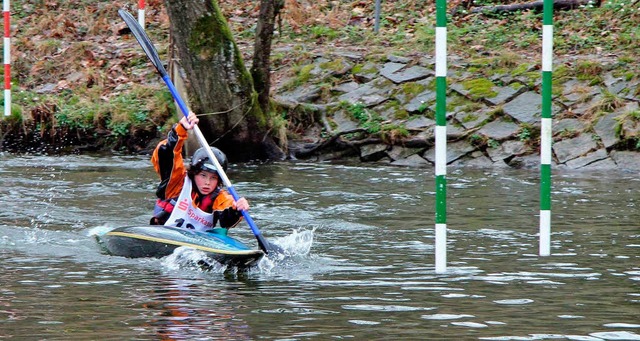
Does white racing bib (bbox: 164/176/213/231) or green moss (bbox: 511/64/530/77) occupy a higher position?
green moss (bbox: 511/64/530/77)

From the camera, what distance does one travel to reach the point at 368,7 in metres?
16.8

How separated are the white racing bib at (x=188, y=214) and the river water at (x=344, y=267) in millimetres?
551

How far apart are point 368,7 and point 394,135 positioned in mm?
4551

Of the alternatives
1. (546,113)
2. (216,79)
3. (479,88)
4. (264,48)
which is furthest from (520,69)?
(546,113)

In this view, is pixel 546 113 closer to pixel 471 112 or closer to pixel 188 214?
pixel 188 214

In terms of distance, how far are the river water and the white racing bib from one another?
1.81ft

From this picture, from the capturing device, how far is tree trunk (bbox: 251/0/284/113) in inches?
501

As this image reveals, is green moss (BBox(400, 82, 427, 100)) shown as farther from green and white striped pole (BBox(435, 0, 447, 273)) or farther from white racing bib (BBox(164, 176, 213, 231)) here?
green and white striped pole (BBox(435, 0, 447, 273))

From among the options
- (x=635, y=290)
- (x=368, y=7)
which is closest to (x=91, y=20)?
(x=368, y=7)

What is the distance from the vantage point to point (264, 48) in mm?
12875

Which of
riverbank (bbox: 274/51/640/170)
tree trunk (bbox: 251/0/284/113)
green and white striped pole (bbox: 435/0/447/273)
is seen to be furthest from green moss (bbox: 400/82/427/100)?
green and white striped pole (bbox: 435/0/447/273)

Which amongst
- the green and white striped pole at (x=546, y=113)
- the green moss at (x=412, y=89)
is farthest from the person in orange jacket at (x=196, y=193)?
the green moss at (x=412, y=89)

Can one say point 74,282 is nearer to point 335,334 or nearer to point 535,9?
point 335,334

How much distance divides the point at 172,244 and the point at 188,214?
1.69 ft
